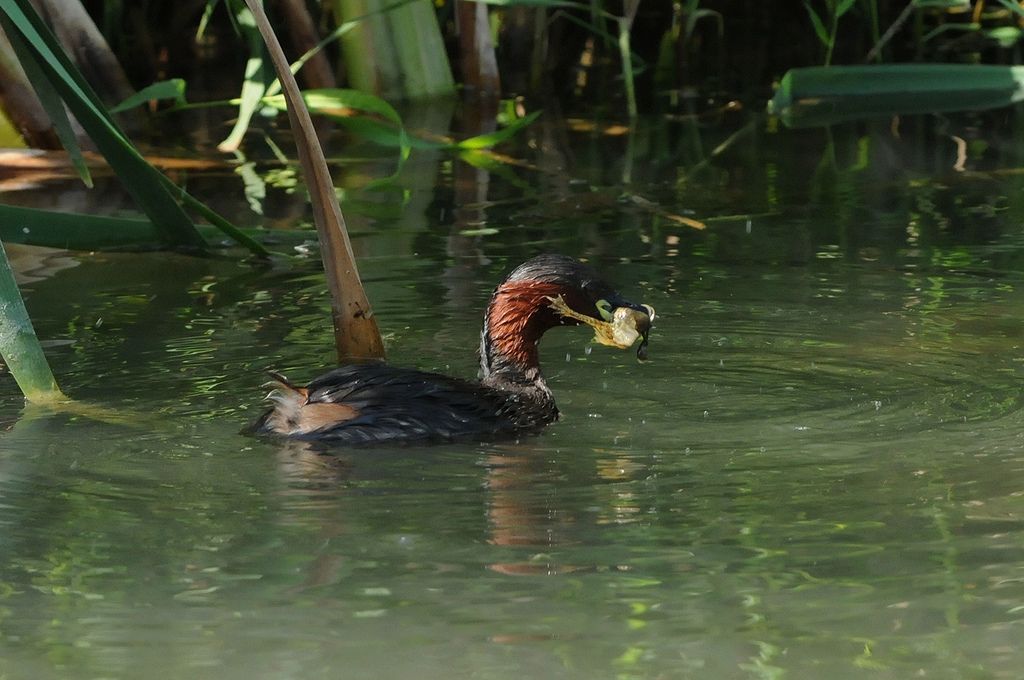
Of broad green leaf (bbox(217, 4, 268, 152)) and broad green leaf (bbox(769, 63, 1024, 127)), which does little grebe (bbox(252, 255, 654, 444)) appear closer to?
broad green leaf (bbox(217, 4, 268, 152))

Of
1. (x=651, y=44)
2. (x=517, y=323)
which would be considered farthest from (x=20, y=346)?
(x=651, y=44)

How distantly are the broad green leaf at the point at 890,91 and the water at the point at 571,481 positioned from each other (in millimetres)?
2785

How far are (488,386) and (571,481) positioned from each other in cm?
94

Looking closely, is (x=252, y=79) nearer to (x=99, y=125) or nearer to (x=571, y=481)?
(x=99, y=125)

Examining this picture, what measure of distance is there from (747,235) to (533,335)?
2.14 metres

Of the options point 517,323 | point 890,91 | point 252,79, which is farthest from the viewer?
point 890,91

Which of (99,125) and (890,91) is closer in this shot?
(99,125)

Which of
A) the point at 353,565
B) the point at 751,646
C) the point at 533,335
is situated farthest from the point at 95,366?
the point at 751,646

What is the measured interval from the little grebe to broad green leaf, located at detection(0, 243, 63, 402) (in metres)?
0.59

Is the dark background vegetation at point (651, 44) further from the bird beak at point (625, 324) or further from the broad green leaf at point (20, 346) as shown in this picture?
the broad green leaf at point (20, 346)

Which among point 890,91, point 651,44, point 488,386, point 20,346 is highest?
point 20,346

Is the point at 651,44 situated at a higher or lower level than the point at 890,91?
lower

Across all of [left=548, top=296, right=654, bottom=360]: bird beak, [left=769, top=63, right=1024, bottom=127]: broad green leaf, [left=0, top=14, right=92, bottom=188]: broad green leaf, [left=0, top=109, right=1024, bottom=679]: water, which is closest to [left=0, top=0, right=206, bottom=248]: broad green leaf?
[left=0, top=14, right=92, bottom=188]: broad green leaf

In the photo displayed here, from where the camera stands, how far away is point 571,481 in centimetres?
418
